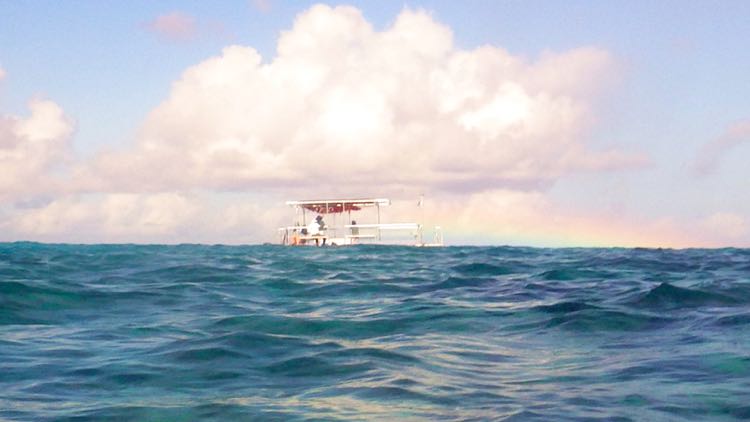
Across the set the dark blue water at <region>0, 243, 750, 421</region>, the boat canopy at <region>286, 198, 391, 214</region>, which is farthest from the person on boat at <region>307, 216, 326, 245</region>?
the dark blue water at <region>0, 243, 750, 421</region>

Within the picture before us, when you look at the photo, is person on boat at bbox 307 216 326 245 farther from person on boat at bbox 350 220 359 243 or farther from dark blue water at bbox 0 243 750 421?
dark blue water at bbox 0 243 750 421

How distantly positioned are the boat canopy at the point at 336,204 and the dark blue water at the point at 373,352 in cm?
4448

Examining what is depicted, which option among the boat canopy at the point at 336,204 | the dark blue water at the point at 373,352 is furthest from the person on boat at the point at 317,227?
the dark blue water at the point at 373,352

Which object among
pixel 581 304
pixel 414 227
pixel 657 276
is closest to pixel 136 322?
pixel 581 304

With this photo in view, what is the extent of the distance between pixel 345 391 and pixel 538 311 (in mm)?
5961

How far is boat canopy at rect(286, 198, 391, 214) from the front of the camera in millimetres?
60469

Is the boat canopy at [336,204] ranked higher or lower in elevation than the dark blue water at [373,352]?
higher

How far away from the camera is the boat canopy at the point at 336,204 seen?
60469mm

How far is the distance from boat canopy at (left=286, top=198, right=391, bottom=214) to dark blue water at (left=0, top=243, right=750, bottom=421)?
44478 millimetres

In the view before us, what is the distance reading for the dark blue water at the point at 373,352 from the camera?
6250 mm

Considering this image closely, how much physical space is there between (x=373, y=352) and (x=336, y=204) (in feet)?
175

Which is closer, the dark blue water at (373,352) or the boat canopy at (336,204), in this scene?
the dark blue water at (373,352)

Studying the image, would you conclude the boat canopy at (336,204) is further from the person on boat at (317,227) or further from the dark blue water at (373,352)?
the dark blue water at (373,352)

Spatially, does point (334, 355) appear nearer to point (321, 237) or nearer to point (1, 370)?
point (1, 370)
